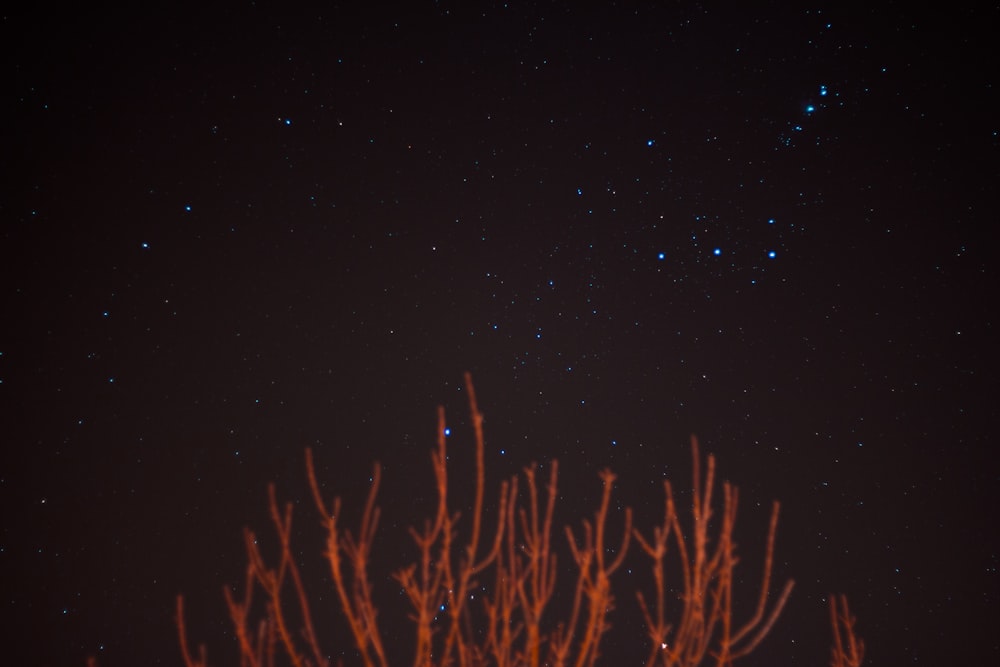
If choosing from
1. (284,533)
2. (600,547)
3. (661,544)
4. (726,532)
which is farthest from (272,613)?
(726,532)

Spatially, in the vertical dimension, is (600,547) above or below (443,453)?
below

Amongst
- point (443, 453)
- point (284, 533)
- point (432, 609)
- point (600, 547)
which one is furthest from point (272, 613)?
point (600, 547)

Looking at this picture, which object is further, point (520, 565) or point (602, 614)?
point (520, 565)

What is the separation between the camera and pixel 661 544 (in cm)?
145

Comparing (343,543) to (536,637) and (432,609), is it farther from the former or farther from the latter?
(536,637)

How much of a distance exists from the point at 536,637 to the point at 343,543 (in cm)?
40

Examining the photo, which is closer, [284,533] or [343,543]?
[284,533]

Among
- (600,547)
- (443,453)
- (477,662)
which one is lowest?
(477,662)

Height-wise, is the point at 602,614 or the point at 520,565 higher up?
the point at 520,565

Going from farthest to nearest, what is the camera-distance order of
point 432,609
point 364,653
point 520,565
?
point 520,565, point 432,609, point 364,653

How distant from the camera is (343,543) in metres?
1.53

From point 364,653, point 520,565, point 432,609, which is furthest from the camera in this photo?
point 520,565

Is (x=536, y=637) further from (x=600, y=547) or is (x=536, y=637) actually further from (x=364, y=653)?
(x=364, y=653)

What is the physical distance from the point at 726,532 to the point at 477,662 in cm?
56
